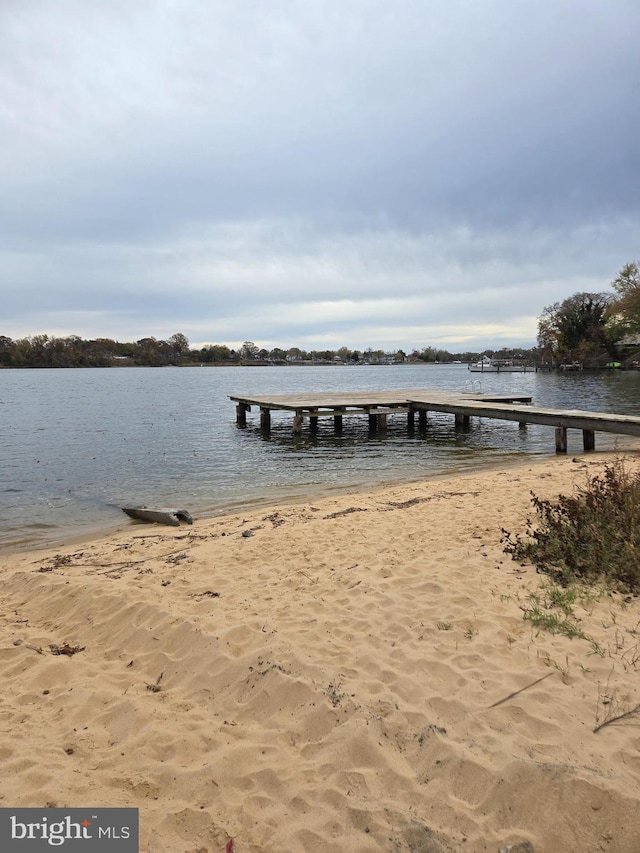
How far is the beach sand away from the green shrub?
289 mm

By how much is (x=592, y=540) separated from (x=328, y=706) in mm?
3521

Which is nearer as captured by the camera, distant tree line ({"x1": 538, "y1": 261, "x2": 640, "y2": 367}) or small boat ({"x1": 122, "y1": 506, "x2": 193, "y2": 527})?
small boat ({"x1": 122, "y1": 506, "x2": 193, "y2": 527})

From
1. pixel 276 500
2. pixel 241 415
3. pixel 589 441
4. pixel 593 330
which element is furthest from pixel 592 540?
pixel 593 330

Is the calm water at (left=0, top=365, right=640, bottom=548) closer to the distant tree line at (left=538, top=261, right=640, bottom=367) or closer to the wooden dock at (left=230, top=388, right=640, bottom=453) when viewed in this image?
the wooden dock at (left=230, top=388, right=640, bottom=453)

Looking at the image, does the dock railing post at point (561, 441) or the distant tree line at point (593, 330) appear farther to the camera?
the distant tree line at point (593, 330)

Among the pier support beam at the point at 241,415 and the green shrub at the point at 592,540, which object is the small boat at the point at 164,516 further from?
the pier support beam at the point at 241,415

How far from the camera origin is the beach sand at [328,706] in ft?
8.29

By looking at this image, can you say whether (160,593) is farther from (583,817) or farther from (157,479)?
(157,479)

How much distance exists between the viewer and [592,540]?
5.36 metres

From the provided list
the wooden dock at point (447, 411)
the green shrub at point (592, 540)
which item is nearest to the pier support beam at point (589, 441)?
the wooden dock at point (447, 411)

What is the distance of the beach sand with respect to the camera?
99.5 inches

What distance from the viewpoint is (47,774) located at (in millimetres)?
2832

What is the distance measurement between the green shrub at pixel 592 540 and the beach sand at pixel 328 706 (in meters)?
0.29

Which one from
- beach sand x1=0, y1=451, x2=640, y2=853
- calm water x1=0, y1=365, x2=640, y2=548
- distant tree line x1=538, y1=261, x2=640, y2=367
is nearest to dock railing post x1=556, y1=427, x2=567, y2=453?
calm water x1=0, y1=365, x2=640, y2=548
